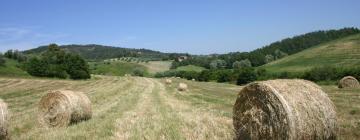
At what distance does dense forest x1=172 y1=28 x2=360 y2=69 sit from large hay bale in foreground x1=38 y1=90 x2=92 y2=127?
105121 millimetres

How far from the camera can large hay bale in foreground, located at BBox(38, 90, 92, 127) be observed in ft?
50.9

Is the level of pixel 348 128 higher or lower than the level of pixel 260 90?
lower

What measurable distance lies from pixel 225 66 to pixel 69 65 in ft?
196

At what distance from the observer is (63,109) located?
51.0 feet

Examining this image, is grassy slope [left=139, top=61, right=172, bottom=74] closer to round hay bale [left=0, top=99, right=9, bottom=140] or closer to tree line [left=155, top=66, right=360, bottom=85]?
tree line [left=155, top=66, right=360, bottom=85]

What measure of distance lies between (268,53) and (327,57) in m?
57.2

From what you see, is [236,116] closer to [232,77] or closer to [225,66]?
[232,77]

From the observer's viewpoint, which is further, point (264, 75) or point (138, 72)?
point (138, 72)

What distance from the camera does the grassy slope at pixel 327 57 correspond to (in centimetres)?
8025

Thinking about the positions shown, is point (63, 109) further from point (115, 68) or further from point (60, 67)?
point (115, 68)

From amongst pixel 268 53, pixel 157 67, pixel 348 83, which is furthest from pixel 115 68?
pixel 348 83

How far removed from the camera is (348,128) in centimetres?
1172

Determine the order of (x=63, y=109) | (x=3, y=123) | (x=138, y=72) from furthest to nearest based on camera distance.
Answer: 1. (x=138, y=72)
2. (x=63, y=109)
3. (x=3, y=123)

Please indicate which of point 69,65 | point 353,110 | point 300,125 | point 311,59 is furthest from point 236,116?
point 311,59
